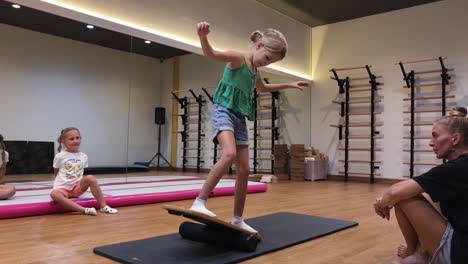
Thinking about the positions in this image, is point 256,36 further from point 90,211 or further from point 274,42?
point 90,211

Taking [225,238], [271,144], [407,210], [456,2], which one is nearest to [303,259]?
[225,238]

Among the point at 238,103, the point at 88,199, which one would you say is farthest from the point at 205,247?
the point at 88,199

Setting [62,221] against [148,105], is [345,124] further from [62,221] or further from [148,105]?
[62,221]

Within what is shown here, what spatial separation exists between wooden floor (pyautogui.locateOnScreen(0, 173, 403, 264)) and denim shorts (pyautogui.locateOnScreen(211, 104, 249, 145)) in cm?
60

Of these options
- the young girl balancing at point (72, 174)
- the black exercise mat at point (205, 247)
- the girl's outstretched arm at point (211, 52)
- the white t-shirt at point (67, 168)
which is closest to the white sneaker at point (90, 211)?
the young girl balancing at point (72, 174)

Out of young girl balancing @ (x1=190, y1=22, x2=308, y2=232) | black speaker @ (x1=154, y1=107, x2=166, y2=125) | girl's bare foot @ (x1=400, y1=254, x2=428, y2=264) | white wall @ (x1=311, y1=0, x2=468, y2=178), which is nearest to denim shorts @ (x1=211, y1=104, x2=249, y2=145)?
young girl balancing @ (x1=190, y1=22, x2=308, y2=232)

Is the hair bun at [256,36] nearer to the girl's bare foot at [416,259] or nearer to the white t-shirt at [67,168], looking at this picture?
the girl's bare foot at [416,259]

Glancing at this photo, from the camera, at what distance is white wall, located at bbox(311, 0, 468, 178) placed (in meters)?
5.95

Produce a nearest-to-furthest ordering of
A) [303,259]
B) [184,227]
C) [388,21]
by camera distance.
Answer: [303,259], [184,227], [388,21]

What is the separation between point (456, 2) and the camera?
19.6ft

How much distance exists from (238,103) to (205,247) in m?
0.72

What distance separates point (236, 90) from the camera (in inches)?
77.7

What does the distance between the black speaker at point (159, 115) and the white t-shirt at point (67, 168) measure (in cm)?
250

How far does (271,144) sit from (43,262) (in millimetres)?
5443
